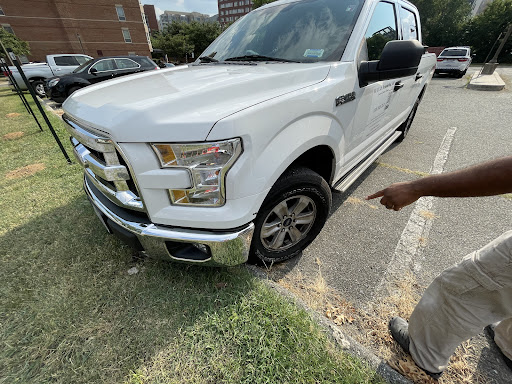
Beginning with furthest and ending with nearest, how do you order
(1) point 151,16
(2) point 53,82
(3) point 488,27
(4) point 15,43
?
(1) point 151,16
(3) point 488,27
(4) point 15,43
(2) point 53,82

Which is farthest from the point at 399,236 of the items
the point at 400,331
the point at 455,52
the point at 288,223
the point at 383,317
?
the point at 455,52

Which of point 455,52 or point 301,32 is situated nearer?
point 301,32

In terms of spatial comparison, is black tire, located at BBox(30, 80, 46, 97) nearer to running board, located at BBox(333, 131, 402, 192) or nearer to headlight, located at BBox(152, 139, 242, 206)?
headlight, located at BBox(152, 139, 242, 206)

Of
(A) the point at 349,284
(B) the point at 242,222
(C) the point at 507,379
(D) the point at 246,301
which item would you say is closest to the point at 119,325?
(D) the point at 246,301

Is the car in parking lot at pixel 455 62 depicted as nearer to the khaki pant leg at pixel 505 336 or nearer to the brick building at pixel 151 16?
the khaki pant leg at pixel 505 336

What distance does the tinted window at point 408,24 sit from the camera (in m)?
2.97

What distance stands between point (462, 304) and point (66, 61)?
16.3 m

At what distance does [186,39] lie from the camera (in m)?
42.8

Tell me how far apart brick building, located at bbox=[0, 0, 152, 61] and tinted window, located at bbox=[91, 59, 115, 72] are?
1278 inches

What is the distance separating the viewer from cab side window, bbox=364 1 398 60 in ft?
7.16

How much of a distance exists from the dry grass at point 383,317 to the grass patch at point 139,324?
0.21 metres

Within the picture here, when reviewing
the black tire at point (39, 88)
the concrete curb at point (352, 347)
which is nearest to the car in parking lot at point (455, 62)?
the concrete curb at point (352, 347)

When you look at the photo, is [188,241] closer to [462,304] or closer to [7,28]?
[462,304]

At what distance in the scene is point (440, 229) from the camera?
2449mm
